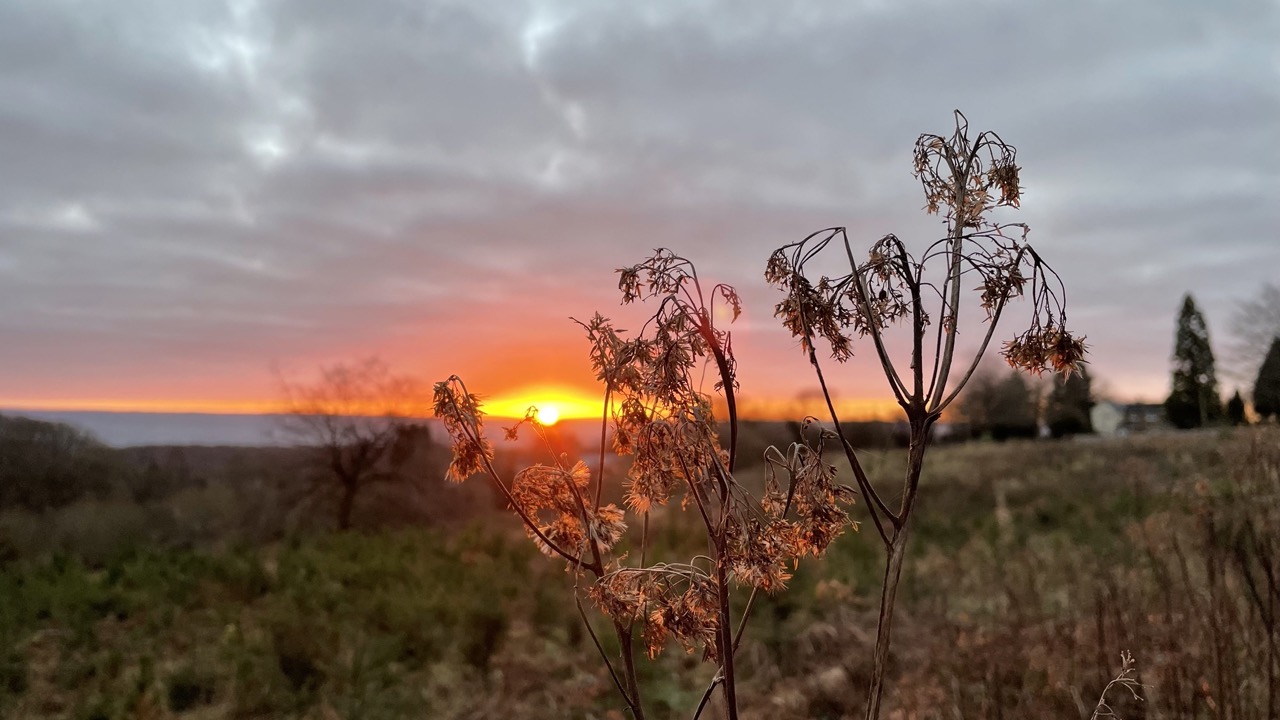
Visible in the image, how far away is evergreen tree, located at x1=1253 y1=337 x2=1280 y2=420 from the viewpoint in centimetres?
2553

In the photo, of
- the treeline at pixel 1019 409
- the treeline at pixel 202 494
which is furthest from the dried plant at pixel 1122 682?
the treeline at pixel 1019 409

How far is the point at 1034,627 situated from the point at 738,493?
5.18 meters

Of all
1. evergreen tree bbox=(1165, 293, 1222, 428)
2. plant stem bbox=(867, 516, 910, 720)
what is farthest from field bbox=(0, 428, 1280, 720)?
evergreen tree bbox=(1165, 293, 1222, 428)

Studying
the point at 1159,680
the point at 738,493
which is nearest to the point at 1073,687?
the point at 1159,680

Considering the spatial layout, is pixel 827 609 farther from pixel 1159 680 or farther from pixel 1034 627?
pixel 1159 680

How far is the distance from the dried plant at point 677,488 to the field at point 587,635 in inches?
96.5

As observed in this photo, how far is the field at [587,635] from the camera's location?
3502 mm

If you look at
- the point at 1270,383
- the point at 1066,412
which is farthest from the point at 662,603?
the point at 1066,412

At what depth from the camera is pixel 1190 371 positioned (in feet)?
129

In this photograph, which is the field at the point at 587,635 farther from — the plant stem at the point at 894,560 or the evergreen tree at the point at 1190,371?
the evergreen tree at the point at 1190,371

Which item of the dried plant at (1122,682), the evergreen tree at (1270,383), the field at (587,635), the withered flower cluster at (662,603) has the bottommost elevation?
the field at (587,635)

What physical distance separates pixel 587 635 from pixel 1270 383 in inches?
1189

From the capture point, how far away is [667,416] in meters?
1.02

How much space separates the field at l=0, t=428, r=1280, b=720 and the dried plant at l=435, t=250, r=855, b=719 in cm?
245
